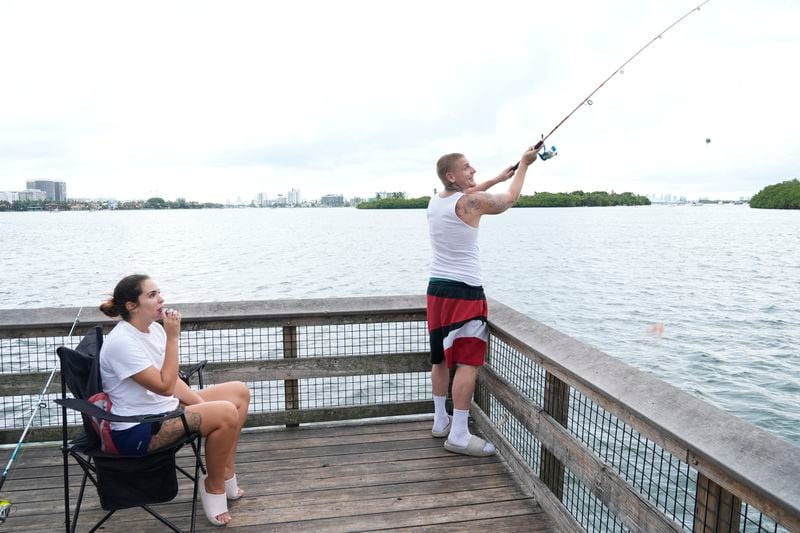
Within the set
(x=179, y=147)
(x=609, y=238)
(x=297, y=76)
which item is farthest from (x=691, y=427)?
(x=179, y=147)

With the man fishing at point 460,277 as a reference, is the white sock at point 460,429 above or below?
below

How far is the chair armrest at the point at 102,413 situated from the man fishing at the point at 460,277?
1559 millimetres

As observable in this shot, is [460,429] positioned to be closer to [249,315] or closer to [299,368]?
[299,368]

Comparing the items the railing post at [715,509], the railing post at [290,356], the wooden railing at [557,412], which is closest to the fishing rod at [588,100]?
the wooden railing at [557,412]

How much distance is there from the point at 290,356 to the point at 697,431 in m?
2.73

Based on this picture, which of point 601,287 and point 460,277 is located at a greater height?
point 460,277

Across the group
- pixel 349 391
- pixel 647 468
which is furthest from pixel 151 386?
pixel 349 391

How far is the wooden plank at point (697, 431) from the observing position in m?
1.31

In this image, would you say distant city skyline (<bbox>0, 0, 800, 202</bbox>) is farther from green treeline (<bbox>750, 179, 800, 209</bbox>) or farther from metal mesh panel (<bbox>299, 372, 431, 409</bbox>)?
green treeline (<bbox>750, 179, 800, 209</bbox>)

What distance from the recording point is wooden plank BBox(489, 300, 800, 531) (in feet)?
4.31

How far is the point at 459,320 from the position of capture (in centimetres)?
331

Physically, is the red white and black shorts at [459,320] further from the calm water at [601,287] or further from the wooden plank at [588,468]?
the calm water at [601,287]

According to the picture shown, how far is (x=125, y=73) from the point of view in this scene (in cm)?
3378

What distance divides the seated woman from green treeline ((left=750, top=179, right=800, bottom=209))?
114 metres
